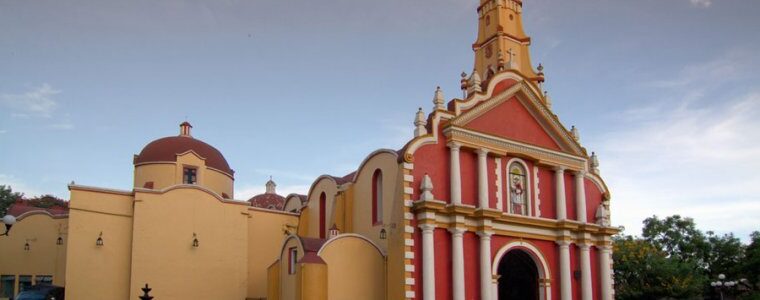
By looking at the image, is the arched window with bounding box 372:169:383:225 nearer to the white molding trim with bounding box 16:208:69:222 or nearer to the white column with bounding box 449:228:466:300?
the white column with bounding box 449:228:466:300

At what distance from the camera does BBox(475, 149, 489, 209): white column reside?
23266 millimetres

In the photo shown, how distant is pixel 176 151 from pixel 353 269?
1296 cm

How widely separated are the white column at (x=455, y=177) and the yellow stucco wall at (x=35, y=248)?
16.1 m

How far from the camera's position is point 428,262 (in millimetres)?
21422

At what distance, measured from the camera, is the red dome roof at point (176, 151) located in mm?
31188

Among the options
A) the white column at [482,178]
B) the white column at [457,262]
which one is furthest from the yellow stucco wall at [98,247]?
the white column at [482,178]

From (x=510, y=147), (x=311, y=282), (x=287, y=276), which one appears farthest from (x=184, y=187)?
(x=510, y=147)

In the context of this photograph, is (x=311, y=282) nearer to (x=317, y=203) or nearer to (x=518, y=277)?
(x=317, y=203)

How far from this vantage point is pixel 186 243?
2503cm

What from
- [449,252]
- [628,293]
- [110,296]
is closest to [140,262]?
[110,296]

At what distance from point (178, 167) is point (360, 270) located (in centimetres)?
1233

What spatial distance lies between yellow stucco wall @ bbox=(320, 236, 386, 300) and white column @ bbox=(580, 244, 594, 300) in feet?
26.1

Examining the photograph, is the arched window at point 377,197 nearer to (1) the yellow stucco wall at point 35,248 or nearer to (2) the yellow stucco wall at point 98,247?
(2) the yellow stucco wall at point 98,247

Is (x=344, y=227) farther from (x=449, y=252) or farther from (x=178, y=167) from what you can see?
(x=178, y=167)
